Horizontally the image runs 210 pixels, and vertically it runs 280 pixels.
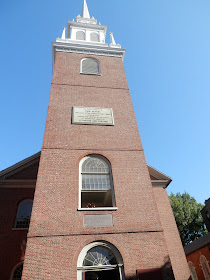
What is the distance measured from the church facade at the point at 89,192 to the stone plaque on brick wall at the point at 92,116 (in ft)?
0.17

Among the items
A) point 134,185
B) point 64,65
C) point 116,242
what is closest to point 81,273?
point 116,242

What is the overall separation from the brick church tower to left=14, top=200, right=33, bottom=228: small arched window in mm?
3276

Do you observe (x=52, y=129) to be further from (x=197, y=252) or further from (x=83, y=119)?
(x=197, y=252)

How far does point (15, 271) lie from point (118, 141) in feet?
26.2

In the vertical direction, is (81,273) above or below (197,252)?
below

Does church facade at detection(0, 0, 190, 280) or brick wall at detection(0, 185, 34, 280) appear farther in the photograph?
brick wall at detection(0, 185, 34, 280)

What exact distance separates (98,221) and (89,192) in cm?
213

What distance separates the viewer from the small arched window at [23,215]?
11.6 meters

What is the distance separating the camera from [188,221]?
35.2 m

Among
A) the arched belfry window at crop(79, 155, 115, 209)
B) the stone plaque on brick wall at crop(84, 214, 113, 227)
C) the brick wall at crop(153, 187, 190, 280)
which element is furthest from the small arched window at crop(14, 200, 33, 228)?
the brick wall at crop(153, 187, 190, 280)

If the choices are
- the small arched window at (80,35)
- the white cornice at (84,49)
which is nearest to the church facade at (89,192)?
the white cornice at (84,49)

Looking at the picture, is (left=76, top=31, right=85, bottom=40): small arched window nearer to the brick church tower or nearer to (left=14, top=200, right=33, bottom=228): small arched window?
the brick church tower

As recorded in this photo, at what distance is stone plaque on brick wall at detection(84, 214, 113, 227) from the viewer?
299 inches

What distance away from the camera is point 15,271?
10.3m
